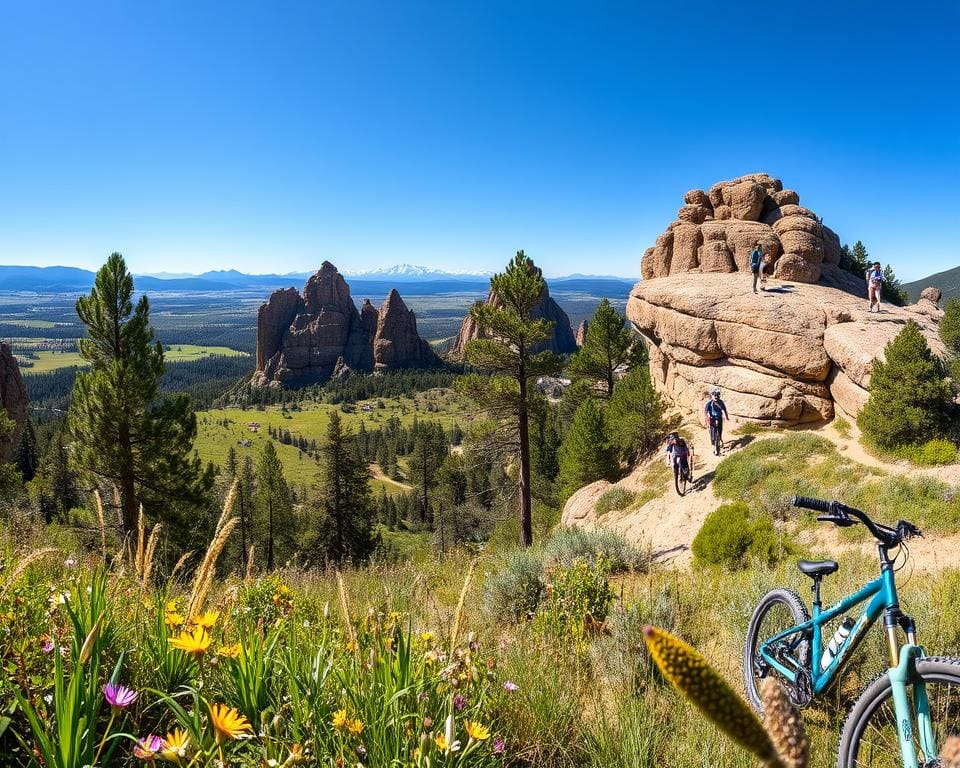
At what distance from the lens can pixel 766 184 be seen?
1125 inches

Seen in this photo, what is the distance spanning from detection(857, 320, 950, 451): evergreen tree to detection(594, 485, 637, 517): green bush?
835cm

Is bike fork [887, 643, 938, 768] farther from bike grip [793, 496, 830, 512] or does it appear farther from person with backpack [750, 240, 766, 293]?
person with backpack [750, 240, 766, 293]

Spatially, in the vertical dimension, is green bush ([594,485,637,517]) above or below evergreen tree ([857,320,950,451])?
below

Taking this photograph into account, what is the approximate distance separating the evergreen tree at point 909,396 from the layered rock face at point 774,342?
7.11 ft

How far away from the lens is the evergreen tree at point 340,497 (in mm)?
30719

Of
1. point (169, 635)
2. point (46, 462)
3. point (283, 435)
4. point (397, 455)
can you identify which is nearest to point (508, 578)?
point (169, 635)

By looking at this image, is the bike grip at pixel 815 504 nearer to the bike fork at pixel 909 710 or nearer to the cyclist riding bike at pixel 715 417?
the bike fork at pixel 909 710

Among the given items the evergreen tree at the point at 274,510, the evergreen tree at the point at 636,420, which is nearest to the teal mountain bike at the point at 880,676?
the evergreen tree at the point at 636,420

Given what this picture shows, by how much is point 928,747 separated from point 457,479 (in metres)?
54.0

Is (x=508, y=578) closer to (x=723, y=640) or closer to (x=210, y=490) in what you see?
(x=723, y=640)

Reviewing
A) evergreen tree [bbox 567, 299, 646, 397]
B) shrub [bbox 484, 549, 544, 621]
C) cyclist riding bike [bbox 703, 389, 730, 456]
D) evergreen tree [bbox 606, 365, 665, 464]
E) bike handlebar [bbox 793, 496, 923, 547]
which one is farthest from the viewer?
evergreen tree [bbox 567, 299, 646, 397]

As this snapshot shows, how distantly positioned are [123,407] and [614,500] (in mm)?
17374

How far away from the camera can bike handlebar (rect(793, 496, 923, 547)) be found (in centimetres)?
306

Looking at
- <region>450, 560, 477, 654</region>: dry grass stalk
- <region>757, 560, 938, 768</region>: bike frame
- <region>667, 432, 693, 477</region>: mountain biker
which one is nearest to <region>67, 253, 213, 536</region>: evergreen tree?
<region>667, 432, 693, 477</region>: mountain biker
